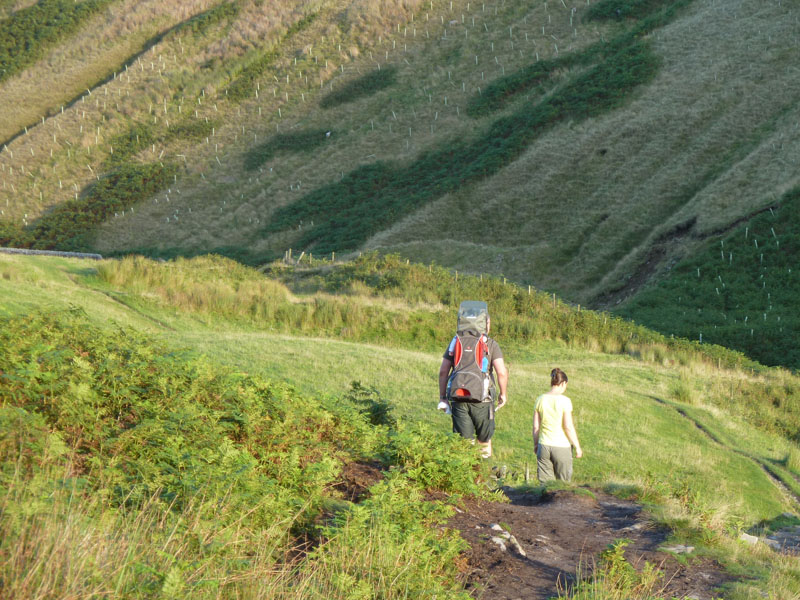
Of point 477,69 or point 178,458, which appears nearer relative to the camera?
point 178,458

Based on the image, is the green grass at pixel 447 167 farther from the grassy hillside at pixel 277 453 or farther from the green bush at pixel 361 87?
the grassy hillside at pixel 277 453

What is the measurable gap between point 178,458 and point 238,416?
46.8 inches

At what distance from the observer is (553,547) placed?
623cm

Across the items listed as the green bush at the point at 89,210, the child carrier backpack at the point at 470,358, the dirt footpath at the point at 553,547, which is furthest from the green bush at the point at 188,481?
the green bush at the point at 89,210

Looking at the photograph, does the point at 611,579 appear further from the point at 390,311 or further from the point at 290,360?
the point at 390,311

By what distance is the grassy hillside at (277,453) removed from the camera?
4125 millimetres

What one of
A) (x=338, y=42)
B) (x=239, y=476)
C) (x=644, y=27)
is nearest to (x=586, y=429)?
(x=239, y=476)

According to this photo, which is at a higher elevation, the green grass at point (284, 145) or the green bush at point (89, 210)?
the green grass at point (284, 145)

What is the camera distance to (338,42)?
219ft

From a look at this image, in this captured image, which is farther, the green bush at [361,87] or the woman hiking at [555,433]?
the green bush at [361,87]

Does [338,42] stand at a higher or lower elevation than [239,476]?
higher

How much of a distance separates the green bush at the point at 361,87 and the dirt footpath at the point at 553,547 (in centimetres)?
5601

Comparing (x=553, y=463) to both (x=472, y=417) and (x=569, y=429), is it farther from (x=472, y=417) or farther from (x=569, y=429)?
(x=472, y=417)

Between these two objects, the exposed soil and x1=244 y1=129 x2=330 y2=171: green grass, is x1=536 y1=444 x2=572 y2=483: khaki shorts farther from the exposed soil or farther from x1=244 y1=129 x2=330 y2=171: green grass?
x1=244 y1=129 x2=330 y2=171: green grass
